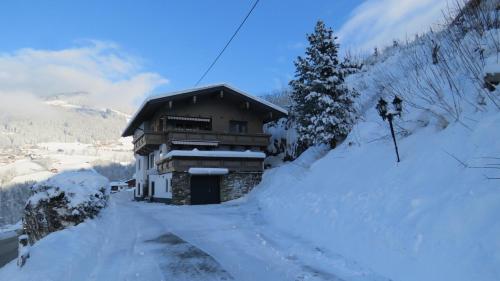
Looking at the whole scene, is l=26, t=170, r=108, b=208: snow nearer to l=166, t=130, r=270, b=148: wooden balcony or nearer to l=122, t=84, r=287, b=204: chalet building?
l=122, t=84, r=287, b=204: chalet building

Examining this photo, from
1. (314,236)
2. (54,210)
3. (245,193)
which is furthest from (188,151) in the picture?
(314,236)

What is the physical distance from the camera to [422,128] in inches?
429

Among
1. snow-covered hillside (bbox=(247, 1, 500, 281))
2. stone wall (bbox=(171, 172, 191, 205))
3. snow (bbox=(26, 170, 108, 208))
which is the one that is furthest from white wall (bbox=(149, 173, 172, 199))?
snow-covered hillside (bbox=(247, 1, 500, 281))

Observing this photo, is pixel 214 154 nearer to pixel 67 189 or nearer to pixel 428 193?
pixel 67 189

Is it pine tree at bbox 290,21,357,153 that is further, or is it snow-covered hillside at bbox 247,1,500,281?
pine tree at bbox 290,21,357,153

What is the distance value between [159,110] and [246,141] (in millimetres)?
7243

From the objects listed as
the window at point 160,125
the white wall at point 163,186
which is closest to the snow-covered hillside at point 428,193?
the white wall at point 163,186

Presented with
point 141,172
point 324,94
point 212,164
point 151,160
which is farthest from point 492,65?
point 141,172

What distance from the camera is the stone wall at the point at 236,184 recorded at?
88.4 feet

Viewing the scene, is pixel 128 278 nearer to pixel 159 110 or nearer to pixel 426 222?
pixel 426 222

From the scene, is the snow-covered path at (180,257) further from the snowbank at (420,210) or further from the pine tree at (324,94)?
the pine tree at (324,94)

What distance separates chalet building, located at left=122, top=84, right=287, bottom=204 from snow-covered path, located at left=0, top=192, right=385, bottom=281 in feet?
45.0

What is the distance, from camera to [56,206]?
11070 millimetres

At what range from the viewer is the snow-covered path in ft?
23.3
